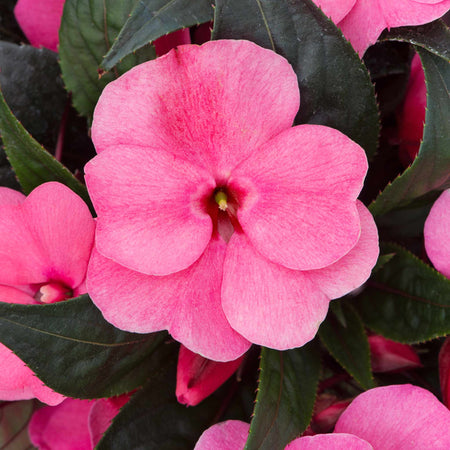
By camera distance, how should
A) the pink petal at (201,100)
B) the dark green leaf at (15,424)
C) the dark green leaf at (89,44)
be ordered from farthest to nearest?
1. the dark green leaf at (15,424)
2. the dark green leaf at (89,44)
3. the pink petal at (201,100)

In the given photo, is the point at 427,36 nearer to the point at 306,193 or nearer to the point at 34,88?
the point at 306,193

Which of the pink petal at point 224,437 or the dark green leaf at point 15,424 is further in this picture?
the dark green leaf at point 15,424

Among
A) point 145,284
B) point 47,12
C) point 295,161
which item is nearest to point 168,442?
point 145,284

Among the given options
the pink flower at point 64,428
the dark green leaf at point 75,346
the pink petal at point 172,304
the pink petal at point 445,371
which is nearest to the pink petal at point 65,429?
the pink flower at point 64,428

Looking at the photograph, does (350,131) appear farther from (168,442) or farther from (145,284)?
(168,442)

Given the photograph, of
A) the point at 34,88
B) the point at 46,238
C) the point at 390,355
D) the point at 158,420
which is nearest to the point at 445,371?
the point at 390,355

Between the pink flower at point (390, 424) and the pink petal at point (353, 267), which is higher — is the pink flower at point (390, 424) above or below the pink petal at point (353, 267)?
below

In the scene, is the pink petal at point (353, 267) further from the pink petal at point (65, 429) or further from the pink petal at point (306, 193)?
the pink petal at point (65, 429)

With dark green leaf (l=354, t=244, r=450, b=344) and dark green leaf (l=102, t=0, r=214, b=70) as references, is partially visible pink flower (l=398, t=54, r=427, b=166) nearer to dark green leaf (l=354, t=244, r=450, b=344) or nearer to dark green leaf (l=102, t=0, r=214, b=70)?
dark green leaf (l=354, t=244, r=450, b=344)

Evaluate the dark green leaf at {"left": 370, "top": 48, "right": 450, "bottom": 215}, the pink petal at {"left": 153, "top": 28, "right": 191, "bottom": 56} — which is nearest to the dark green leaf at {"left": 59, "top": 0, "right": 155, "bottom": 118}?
the pink petal at {"left": 153, "top": 28, "right": 191, "bottom": 56}
